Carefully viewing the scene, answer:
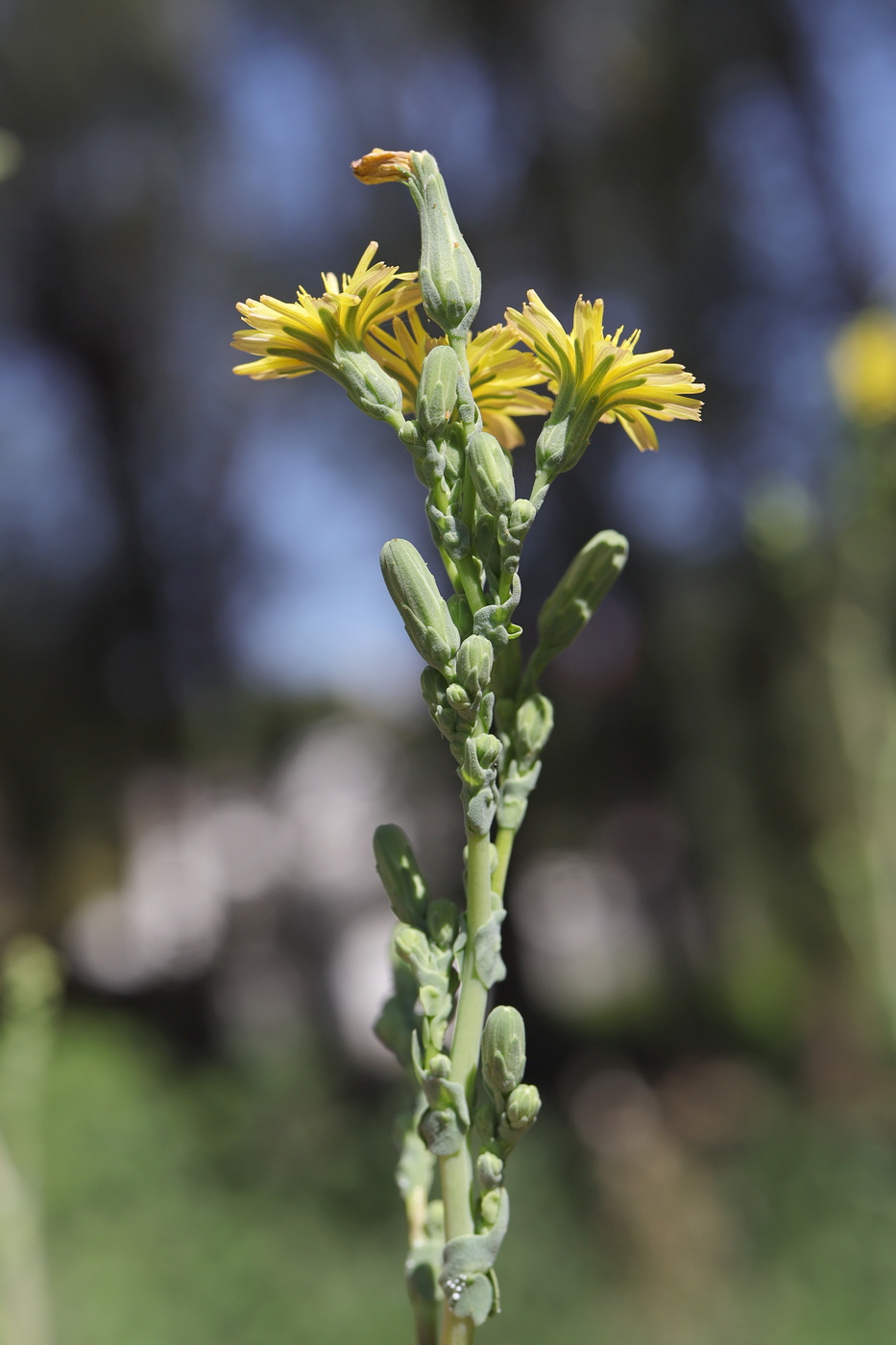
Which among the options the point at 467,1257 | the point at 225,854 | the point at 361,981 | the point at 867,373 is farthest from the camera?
the point at 361,981

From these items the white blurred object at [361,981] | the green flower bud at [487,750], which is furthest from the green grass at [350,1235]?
the green flower bud at [487,750]

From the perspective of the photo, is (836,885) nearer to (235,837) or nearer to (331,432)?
(331,432)

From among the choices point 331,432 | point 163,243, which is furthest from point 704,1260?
point 163,243

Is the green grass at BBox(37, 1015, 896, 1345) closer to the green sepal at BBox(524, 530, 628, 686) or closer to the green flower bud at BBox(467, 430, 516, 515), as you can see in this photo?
the green sepal at BBox(524, 530, 628, 686)

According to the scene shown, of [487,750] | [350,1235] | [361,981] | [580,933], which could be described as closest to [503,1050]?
[487,750]

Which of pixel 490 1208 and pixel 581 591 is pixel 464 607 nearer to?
pixel 581 591
